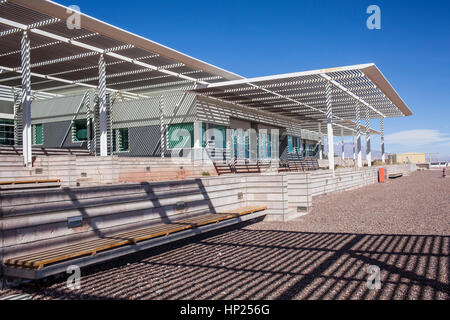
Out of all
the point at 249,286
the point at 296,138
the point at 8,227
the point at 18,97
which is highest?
the point at 18,97

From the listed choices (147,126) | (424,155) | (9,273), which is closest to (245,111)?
(147,126)

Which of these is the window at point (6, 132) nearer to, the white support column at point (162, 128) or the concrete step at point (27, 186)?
the white support column at point (162, 128)

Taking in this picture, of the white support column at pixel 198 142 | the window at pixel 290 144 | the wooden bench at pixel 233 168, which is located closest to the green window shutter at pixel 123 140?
the white support column at pixel 198 142

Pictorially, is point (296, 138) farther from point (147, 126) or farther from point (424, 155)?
point (424, 155)

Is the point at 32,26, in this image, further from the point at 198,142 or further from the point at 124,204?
the point at 198,142

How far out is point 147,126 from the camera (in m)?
20.5

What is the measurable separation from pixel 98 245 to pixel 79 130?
18.5 meters

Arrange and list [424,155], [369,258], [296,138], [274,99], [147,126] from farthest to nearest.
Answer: [424,155] < [296,138] < [274,99] < [147,126] < [369,258]

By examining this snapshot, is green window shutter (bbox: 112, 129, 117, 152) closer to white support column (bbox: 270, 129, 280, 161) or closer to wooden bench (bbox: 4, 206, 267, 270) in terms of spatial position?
white support column (bbox: 270, 129, 280, 161)

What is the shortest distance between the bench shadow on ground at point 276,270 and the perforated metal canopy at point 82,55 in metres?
7.80

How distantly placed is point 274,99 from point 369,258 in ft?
54.9

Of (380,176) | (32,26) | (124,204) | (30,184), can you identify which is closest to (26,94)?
(32,26)

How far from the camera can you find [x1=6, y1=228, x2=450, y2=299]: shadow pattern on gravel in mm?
4555

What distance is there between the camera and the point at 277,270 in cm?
547
